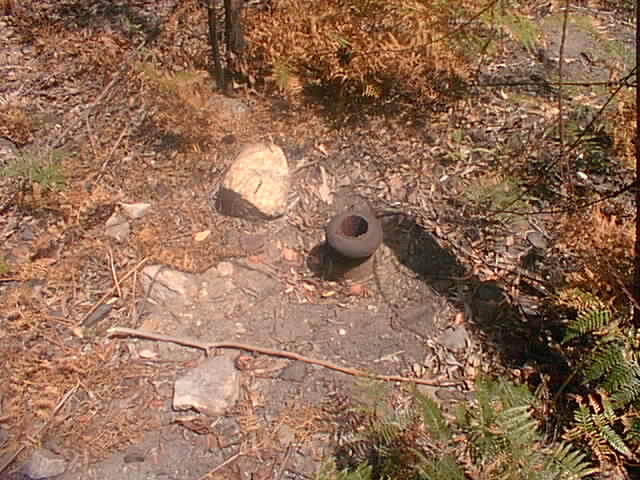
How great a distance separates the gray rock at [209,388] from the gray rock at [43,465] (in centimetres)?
53

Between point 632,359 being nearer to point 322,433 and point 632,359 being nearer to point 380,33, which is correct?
point 322,433

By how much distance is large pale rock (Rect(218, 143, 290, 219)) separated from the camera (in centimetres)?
354

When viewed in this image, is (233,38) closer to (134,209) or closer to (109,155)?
(109,155)

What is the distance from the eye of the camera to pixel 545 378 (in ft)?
9.22

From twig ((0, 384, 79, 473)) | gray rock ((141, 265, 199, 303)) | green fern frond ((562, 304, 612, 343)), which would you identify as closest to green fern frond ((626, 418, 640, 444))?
green fern frond ((562, 304, 612, 343))

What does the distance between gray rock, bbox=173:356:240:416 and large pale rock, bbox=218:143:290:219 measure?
0.97 m

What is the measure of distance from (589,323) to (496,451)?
68cm

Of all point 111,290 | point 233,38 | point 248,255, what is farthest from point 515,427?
point 233,38

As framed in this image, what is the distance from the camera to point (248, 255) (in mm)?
3451

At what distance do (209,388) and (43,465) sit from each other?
77 cm

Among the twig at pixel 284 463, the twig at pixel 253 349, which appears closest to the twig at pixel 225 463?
the twig at pixel 284 463

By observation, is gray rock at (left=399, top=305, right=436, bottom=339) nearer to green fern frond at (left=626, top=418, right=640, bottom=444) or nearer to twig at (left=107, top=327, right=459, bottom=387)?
twig at (left=107, top=327, right=459, bottom=387)

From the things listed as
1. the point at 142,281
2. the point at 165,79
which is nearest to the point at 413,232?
the point at 142,281

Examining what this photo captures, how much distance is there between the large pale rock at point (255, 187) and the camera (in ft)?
11.6
